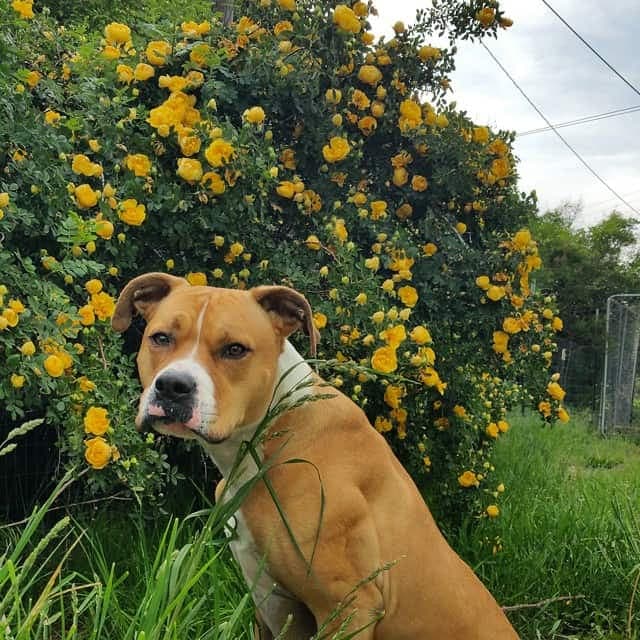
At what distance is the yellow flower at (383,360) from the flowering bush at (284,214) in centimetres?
1

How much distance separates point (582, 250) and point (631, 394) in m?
5.57

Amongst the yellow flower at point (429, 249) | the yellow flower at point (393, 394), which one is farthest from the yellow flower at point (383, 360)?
the yellow flower at point (429, 249)

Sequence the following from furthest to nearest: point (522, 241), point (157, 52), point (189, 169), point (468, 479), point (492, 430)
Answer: point (492, 430) → point (468, 479) → point (522, 241) → point (157, 52) → point (189, 169)

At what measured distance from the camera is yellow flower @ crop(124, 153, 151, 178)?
111 inches

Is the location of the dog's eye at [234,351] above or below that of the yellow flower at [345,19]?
below

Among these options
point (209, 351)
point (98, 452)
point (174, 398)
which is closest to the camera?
point (174, 398)

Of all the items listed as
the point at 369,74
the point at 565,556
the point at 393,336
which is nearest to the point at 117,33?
the point at 369,74

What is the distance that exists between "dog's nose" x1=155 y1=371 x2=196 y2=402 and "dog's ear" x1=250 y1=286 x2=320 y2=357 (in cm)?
47

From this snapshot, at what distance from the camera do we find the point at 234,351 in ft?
6.57

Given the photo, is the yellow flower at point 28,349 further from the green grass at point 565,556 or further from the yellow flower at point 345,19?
the green grass at point 565,556

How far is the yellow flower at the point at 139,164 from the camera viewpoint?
2.82 meters

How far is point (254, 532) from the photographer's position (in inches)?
79.0

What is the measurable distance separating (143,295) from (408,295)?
1.28 m

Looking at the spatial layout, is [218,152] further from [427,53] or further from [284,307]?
[427,53]
